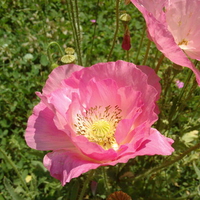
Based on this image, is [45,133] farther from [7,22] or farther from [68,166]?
[7,22]

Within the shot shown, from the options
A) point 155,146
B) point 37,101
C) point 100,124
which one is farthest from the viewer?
point 37,101

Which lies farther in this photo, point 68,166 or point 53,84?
point 53,84

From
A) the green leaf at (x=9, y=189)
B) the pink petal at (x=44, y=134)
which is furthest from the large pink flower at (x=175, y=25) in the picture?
the green leaf at (x=9, y=189)

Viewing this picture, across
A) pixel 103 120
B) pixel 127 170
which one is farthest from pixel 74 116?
pixel 127 170

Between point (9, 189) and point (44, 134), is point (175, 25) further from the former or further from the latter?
point (9, 189)

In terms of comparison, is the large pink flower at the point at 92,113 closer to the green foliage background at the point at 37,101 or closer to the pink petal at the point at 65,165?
the pink petal at the point at 65,165

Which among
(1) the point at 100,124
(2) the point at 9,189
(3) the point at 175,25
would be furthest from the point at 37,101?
(3) the point at 175,25

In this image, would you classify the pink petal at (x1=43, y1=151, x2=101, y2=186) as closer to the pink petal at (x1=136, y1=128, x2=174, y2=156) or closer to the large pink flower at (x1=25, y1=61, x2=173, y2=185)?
the large pink flower at (x1=25, y1=61, x2=173, y2=185)
